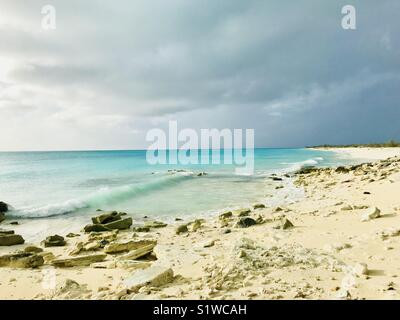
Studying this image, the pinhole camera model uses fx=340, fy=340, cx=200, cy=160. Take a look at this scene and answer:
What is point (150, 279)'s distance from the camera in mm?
5953

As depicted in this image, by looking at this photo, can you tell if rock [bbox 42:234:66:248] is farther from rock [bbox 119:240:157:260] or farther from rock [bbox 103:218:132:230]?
rock [bbox 119:240:157:260]

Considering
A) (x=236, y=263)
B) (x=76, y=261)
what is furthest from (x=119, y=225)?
(x=236, y=263)

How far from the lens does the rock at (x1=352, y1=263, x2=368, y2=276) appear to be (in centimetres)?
553

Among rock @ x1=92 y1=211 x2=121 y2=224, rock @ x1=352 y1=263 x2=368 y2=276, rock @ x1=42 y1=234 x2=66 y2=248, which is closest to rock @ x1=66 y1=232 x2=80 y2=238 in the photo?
rock @ x1=42 y1=234 x2=66 y2=248

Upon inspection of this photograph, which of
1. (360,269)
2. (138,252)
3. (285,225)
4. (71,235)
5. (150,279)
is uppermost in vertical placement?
(360,269)

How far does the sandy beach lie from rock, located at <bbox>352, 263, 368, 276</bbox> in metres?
0.02

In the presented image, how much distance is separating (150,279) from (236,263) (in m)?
1.63

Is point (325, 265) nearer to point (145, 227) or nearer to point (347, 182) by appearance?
point (145, 227)

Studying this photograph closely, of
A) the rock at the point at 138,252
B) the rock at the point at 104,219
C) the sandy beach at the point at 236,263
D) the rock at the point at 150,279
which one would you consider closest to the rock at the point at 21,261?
the sandy beach at the point at 236,263

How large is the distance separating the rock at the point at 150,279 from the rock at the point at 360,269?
3.17 metres

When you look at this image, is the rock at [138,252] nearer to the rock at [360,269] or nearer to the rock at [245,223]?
the rock at [245,223]

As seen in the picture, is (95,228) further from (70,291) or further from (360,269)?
(360,269)
